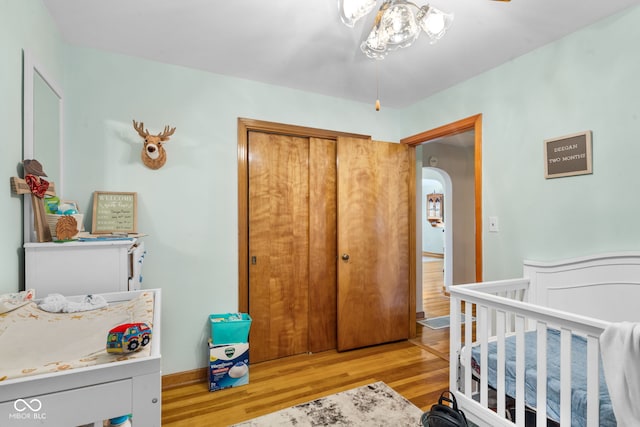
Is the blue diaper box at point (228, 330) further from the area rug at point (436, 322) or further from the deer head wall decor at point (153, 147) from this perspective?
the area rug at point (436, 322)

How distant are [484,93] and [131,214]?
109 inches

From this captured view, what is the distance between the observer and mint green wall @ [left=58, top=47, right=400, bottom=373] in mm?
2096

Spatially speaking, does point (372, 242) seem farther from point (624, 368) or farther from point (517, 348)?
point (624, 368)

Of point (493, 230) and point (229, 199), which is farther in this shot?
point (229, 199)

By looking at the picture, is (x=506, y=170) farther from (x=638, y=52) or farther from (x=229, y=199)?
(x=229, y=199)

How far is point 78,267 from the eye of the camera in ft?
4.83

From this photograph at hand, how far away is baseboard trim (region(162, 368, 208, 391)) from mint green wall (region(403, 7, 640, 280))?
7.64 ft

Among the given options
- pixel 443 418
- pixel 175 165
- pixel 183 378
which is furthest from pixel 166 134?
pixel 443 418

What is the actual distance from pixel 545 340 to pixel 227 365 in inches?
77.0

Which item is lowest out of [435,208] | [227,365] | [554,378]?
[227,365]

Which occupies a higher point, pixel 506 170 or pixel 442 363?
pixel 506 170

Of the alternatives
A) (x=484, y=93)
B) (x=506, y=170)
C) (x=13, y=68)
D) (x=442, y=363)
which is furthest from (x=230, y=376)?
(x=484, y=93)

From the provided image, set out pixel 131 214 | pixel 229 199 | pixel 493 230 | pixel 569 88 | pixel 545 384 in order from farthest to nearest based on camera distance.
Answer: pixel 229 199, pixel 493 230, pixel 131 214, pixel 569 88, pixel 545 384

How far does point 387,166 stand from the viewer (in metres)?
3.05
